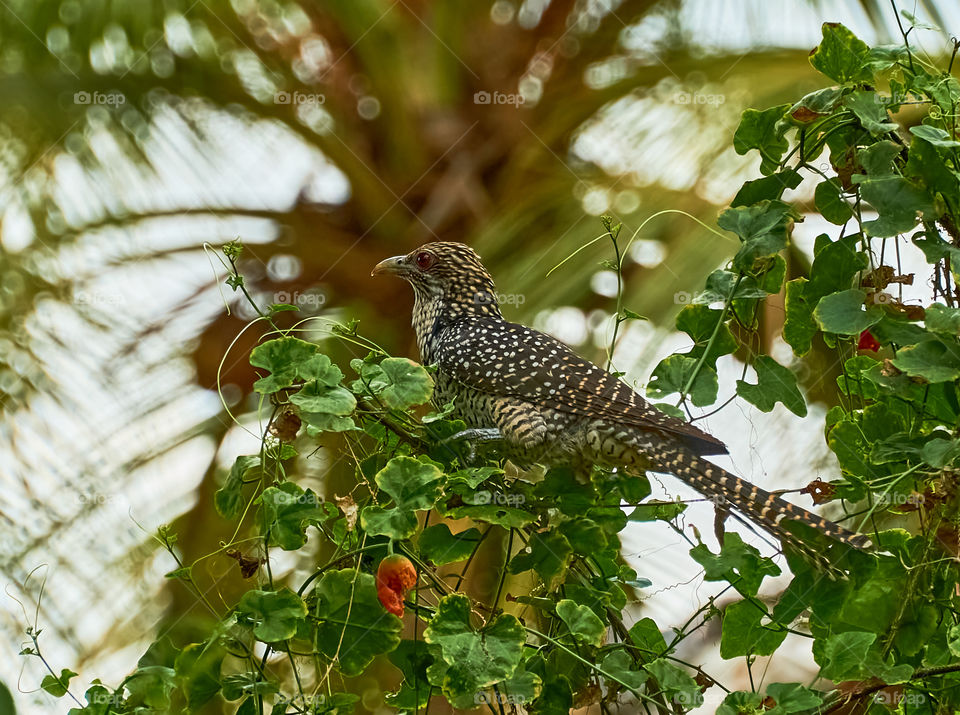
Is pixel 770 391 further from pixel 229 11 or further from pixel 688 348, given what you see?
pixel 229 11

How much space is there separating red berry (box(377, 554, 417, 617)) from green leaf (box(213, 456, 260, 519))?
29cm

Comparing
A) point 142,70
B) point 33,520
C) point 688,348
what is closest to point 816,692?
point 688,348

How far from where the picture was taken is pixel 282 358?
135 cm

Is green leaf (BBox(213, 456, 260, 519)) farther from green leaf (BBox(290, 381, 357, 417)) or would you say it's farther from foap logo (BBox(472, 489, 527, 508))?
foap logo (BBox(472, 489, 527, 508))

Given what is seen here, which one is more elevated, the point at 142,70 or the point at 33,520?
the point at 142,70

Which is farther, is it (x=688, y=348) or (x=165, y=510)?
(x=165, y=510)

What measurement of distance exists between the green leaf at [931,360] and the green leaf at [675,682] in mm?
504

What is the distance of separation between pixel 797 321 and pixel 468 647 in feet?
2.59

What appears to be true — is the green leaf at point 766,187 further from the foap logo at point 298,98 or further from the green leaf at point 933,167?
the foap logo at point 298,98

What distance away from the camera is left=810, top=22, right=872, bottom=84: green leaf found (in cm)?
151

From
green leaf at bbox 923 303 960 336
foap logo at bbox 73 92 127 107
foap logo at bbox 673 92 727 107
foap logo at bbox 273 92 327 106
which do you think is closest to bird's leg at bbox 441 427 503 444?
green leaf at bbox 923 303 960 336

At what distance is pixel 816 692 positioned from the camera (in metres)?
1.30

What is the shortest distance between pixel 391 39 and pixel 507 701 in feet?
8.64

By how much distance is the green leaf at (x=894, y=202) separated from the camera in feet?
4.53
